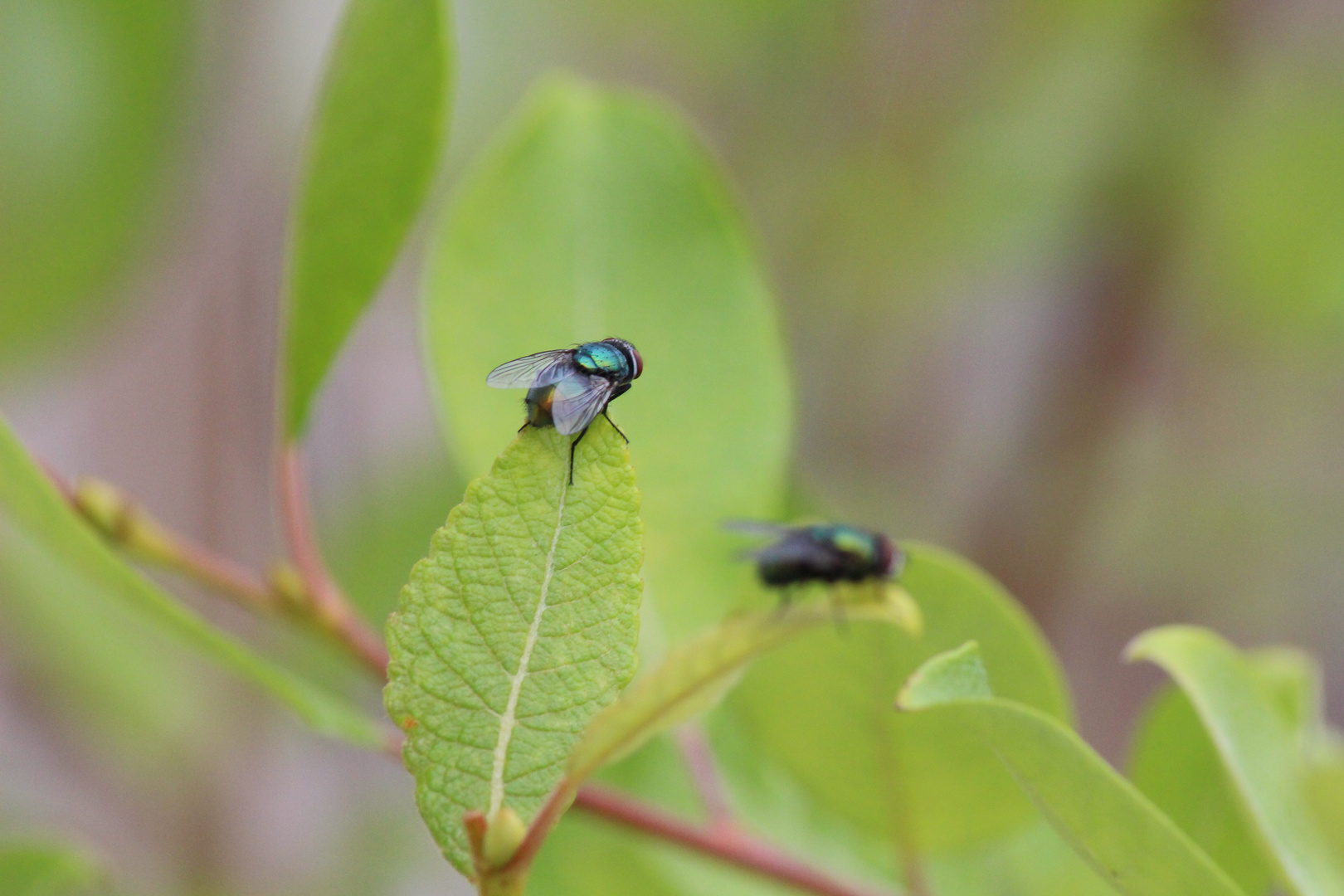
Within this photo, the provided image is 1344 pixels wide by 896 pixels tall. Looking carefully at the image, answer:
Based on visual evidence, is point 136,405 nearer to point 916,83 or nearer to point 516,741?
point 916,83

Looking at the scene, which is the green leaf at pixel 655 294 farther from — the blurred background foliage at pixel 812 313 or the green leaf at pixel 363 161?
the blurred background foliage at pixel 812 313

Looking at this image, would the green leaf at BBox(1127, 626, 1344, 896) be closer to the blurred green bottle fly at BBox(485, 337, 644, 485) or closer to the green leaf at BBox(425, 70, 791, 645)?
the blurred green bottle fly at BBox(485, 337, 644, 485)

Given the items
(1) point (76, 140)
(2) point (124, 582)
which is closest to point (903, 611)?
(2) point (124, 582)

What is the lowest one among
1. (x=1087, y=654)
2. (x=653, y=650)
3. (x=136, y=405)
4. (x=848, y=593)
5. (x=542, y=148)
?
(x=1087, y=654)

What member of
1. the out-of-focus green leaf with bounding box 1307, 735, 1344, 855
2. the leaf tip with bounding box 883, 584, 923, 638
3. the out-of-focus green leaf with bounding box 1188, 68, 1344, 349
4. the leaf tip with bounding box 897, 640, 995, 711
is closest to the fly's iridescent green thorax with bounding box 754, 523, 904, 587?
the leaf tip with bounding box 883, 584, 923, 638

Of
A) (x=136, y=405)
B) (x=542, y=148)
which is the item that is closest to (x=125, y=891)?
(x=542, y=148)

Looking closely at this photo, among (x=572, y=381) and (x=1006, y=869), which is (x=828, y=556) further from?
(x=1006, y=869)

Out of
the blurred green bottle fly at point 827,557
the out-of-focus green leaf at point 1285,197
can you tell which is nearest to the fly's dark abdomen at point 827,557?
the blurred green bottle fly at point 827,557
